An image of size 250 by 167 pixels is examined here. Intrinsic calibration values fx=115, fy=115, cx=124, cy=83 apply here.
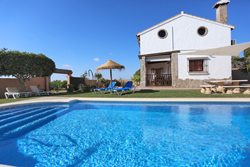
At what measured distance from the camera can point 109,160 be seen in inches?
81.0

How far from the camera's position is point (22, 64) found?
9.04 m

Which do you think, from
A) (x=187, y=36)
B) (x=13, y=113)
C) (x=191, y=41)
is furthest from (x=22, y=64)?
(x=191, y=41)

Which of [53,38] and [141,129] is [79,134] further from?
[53,38]

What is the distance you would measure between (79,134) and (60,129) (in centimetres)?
78

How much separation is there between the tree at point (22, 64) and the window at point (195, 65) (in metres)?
13.7

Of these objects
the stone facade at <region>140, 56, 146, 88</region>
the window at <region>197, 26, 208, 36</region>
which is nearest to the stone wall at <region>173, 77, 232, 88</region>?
the stone facade at <region>140, 56, 146, 88</region>

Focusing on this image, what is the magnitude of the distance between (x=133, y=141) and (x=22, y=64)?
10794 millimetres

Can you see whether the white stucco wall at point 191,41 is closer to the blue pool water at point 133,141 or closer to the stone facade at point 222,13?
the stone facade at point 222,13

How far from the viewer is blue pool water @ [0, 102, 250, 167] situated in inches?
80.3

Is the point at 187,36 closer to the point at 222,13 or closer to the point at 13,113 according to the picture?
the point at 222,13

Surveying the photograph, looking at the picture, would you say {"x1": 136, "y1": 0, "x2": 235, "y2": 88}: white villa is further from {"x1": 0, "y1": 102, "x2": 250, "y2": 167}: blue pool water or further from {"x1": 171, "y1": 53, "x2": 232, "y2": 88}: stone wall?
{"x1": 0, "y1": 102, "x2": 250, "y2": 167}: blue pool water

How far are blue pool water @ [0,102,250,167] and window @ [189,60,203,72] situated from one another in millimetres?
7700

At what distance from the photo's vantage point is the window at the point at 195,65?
11.3 m

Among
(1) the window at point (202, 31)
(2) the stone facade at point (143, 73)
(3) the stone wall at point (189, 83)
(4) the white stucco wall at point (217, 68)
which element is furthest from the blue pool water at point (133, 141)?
(1) the window at point (202, 31)
